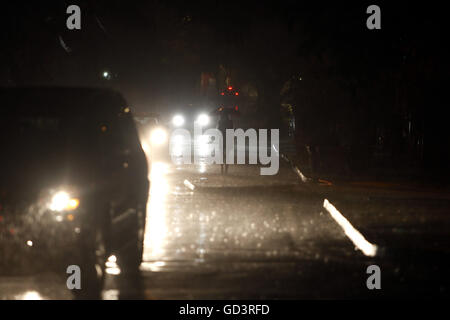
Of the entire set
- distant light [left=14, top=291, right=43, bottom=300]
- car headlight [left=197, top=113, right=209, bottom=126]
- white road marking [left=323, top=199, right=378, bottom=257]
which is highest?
distant light [left=14, top=291, right=43, bottom=300]

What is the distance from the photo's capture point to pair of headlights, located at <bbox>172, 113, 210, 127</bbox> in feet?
269

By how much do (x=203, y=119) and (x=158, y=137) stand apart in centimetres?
4022

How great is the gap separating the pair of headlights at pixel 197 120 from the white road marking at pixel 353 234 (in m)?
61.8

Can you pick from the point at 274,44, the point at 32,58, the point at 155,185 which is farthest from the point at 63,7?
the point at 274,44

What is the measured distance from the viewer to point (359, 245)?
48.4ft

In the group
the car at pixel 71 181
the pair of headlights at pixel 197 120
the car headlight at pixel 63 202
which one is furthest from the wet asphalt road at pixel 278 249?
the pair of headlights at pixel 197 120

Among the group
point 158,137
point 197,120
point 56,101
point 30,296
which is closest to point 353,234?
point 56,101

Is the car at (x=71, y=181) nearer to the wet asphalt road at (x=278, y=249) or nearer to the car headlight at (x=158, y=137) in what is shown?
the wet asphalt road at (x=278, y=249)

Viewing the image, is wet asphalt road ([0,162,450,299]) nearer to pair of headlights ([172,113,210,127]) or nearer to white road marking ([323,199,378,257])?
white road marking ([323,199,378,257])

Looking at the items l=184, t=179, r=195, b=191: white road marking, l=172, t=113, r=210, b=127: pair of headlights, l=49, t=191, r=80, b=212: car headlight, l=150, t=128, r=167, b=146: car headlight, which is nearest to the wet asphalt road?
l=49, t=191, r=80, b=212: car headlight

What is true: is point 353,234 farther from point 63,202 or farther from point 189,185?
point 189,185

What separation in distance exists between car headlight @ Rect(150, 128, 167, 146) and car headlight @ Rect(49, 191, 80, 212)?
3825 cm

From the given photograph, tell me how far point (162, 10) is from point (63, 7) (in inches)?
1635

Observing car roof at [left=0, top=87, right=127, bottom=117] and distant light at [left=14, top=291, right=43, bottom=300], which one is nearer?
distant light at [left=14, top=291, right=43, bottom=300]
